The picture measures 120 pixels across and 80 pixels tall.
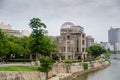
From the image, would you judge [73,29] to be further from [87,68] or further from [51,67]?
[51,67]

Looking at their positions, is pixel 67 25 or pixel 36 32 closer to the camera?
pixel 36 32

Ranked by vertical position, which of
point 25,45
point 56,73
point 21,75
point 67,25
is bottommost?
point 56,73

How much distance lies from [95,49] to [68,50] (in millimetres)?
55353

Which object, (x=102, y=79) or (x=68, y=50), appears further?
(x=68, y=50)

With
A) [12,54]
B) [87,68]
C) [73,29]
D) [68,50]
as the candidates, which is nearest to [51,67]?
[12,54]

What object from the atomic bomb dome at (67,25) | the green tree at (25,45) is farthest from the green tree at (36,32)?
the atomic bomb dome at (67,25)

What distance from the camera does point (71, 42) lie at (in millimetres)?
103500

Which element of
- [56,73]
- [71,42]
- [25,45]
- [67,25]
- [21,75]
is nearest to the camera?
[21,75]

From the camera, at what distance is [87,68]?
8912 centimetres

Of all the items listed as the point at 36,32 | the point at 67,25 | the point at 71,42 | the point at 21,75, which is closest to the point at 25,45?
the point at 36,32

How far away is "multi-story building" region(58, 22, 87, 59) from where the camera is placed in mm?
99875

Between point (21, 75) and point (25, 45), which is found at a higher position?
point (25, 45)

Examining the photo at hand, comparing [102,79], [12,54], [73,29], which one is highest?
[73,29]

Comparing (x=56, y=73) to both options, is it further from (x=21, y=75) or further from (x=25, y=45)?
(x=21, y=75)
